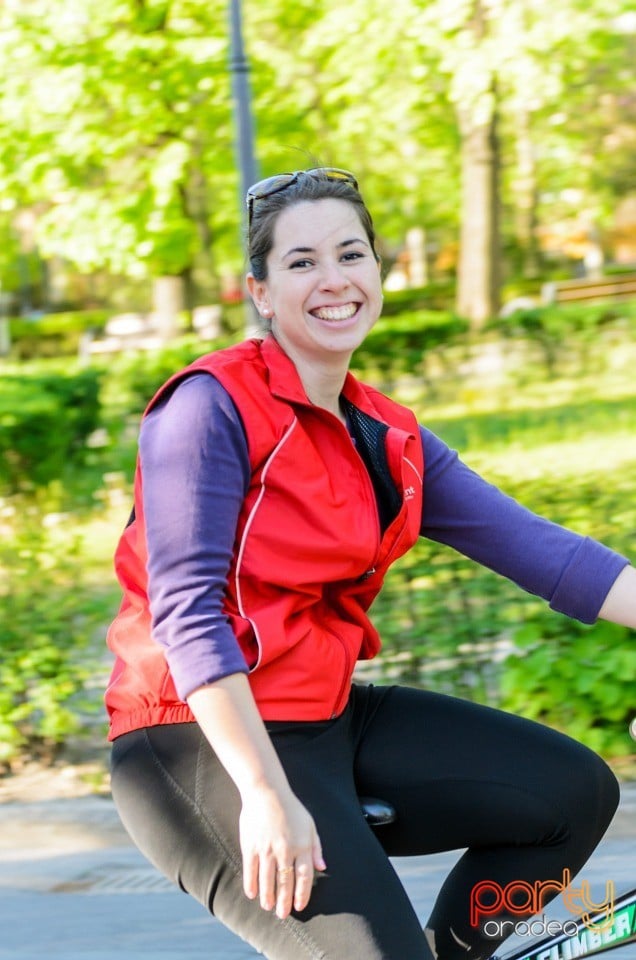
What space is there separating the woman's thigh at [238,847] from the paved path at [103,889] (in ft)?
4.19

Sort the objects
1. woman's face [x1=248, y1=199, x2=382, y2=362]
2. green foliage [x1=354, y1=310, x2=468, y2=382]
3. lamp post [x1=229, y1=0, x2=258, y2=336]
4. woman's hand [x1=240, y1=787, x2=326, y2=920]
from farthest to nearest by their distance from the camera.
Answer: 1. green foliage [x1=354, y1=310, x2=468, y2=382]
2. lamp post [x1=229, y1=0, x2=258, y2=336]
3. woman's face [x1=248, y1=199, x2=382, y2=362]
4. woman's hand [x1=240, y1=787, x2=326, y2=920]

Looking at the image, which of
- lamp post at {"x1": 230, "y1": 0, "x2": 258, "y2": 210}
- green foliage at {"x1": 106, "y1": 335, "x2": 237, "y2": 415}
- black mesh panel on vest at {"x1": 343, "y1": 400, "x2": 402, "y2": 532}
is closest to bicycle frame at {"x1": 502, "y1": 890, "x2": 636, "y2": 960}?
black mesh panel on vest at {"x1": 343, "y1": 400, "x2": 402, "y2": 532}

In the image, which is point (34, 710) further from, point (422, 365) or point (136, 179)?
point (136, 179)

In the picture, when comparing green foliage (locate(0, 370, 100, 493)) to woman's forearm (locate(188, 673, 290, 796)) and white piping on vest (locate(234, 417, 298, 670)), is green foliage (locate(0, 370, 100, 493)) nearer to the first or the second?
white piping on vest (locate(234, 417, 298, 670))

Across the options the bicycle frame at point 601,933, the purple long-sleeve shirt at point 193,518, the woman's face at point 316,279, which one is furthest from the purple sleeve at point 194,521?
the bicycle frame at point 601,933

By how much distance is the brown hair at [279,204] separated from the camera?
2.40 meters

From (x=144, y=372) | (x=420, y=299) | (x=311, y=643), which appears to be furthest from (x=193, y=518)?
(x=420, y=299)

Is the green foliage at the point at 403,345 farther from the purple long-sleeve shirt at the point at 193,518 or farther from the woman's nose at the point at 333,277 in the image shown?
the purple long-sleeve shirt at the point at 193,518

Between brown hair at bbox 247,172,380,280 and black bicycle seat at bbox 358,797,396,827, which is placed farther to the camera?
brown hair at bbox 247,172,380,280

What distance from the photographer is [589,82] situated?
18406 millimetres

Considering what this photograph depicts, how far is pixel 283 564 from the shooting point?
2.20 meters

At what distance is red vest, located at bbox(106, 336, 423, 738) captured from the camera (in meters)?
2.19

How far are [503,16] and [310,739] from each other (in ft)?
44.3

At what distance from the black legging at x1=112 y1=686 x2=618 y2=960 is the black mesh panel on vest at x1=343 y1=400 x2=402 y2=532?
1.13 feet
